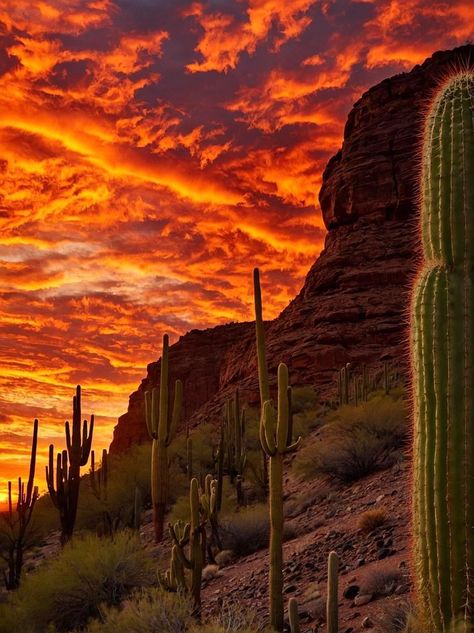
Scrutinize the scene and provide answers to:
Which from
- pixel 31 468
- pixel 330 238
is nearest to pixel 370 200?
pixel 330 238

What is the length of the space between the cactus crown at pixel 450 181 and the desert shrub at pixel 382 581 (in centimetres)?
430

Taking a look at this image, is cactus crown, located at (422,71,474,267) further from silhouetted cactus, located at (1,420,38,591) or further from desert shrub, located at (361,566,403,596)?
silhouetted cactus, located at (1,420,38,591)

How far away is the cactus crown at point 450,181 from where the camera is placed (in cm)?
596

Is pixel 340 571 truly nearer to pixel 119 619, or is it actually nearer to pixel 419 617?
pixel 119 619

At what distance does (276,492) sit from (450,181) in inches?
178

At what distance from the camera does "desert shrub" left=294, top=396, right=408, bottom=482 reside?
53.4 ft

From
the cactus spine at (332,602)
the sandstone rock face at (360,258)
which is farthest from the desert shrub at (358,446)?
the sandstone rock face at (360,258)

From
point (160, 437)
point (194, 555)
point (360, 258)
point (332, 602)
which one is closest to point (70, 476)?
point (160, 437)

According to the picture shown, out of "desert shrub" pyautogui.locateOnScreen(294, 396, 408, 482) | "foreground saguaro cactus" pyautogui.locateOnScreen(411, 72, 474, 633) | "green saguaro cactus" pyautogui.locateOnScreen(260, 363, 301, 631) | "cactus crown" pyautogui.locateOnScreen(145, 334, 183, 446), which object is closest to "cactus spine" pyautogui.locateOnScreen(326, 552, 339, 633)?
"foreground saguaro cactus" pyautogui.locateOnScreen(411, 72, 474, 633)

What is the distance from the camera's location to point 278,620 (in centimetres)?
852

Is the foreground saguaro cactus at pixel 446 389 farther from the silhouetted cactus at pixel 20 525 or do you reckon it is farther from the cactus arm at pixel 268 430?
the silhouetted cactus at pixel 20 525

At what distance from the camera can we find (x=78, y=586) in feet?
39.0

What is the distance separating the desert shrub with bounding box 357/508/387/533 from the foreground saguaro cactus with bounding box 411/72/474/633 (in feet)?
18.1

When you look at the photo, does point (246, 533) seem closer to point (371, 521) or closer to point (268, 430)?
point (371, 521)
